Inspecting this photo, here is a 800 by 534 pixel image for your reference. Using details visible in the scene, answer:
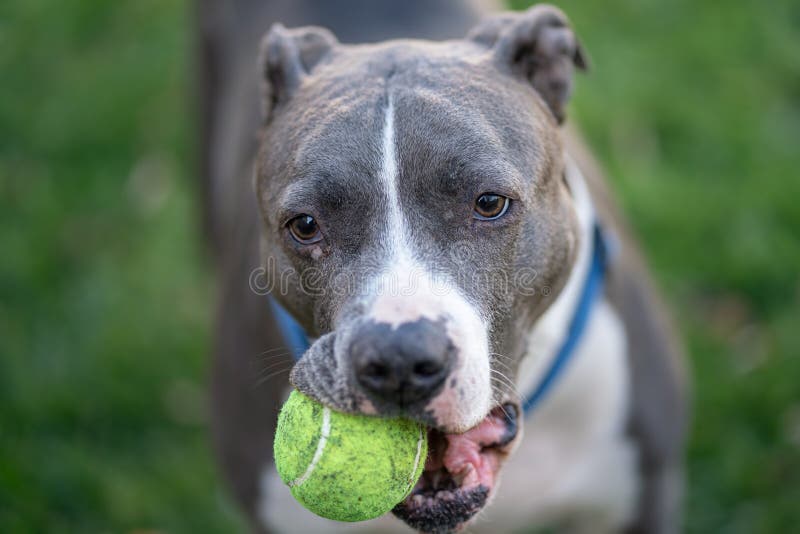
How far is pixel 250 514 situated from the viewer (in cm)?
338

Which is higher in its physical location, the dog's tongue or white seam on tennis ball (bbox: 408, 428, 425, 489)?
the dog's tongue

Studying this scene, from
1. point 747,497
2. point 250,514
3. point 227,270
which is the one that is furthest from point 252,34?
point 747,497

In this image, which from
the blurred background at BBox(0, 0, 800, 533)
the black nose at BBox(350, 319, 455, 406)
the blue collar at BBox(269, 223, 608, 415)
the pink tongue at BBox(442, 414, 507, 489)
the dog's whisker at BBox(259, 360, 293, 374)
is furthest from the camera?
the blurred background at BBox(0, 0, 800, 533)

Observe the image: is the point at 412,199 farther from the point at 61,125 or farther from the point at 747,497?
the point at 61,125

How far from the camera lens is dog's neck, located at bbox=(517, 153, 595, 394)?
307 cm

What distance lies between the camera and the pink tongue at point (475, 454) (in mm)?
2605

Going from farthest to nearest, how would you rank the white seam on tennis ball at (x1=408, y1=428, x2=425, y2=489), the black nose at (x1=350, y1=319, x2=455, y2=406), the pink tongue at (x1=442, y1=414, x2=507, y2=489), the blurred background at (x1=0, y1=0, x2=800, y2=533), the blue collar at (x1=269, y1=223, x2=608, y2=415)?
the blurred background at (x1=0, y1=0, x2=800, y2=533), the blue collar at (x1=269, y1=223, x2=608, y2=415), the pink tongue at (x1=442, y1=414, x2=507, y2=489), the white seam on tennis ball at (x1=408, y1=428, x2=425, y2=489), the black nose at (x1=350, y1=319, x2=455, y2=406)

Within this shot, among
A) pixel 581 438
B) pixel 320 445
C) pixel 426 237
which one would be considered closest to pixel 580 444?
pixel 581 438

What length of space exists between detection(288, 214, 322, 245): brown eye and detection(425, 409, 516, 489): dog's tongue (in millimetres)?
623

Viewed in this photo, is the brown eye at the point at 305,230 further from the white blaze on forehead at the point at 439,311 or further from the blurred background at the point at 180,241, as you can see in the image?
the blurred background at the point at 180,241

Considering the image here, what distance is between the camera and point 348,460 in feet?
7.71

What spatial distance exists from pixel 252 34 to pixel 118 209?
5.37 feet

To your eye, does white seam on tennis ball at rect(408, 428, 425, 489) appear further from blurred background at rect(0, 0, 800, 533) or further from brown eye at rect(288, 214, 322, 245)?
blurred background at rect(0, 0, 800, 533)

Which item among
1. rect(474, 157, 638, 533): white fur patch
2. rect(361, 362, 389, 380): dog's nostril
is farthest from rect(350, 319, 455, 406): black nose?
rect(474, 157, 638, 533): white fur patch
